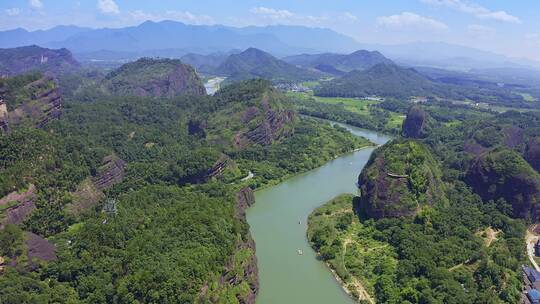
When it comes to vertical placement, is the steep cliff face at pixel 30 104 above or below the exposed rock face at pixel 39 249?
above

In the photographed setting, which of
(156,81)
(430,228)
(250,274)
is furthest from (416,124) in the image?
(156,81)

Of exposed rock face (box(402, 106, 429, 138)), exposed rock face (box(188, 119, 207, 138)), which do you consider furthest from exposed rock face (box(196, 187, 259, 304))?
exposed rock face (box(402, 106, 429, 138))

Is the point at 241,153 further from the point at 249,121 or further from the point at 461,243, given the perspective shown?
the point at 461,243

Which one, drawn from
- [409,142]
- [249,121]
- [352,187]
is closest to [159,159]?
[249,121]

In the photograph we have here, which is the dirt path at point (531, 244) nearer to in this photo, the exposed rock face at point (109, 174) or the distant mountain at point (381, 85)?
the exposed rock face at point (109, 174)

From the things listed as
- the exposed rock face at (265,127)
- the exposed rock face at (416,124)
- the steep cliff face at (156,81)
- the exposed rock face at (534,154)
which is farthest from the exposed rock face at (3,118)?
the exposed rock face at (416,124)

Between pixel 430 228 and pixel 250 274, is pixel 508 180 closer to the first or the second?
pixel 430 228
